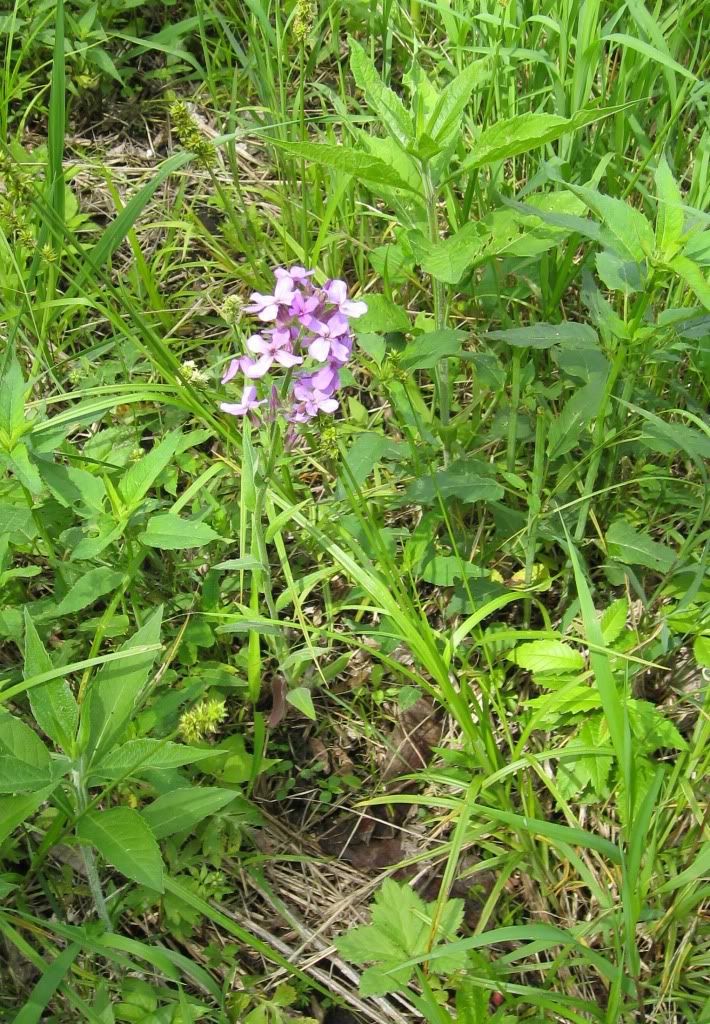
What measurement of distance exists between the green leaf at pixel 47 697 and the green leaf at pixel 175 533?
1.15 ft

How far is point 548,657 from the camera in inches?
77.8

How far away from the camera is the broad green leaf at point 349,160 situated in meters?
1.65

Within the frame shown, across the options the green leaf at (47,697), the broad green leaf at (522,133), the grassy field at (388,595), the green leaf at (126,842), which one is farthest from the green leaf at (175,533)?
the broad green leaf at (522,133)

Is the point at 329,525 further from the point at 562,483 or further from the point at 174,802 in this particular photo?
the point at 174,802

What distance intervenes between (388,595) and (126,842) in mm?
679

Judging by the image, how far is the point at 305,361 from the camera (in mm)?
1909

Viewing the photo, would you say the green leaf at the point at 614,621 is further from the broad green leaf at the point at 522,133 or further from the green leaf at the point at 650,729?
the broad green leaf at the point at 522,133

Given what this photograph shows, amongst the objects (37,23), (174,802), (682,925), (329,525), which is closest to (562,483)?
(329,525)

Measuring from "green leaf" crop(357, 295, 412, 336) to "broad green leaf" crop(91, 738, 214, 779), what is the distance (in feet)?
3.26

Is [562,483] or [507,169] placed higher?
[507,169]

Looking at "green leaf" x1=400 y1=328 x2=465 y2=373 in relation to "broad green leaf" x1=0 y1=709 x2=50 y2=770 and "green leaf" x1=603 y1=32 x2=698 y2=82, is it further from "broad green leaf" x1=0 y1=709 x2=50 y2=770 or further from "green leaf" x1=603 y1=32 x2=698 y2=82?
"broad green leaf" x1=0 y1=709 x2=50 y2=770

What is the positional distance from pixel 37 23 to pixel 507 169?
1.74 meters

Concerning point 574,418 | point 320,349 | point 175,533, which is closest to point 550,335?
point 574,418

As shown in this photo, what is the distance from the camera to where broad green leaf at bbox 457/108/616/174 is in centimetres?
166
